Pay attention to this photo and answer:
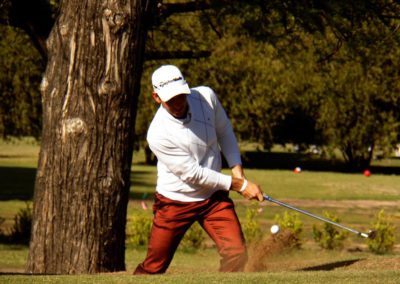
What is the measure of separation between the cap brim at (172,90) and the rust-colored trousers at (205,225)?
1.01 meters

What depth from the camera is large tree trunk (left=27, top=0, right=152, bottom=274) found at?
10156 millimetres

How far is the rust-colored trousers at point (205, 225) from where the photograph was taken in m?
9.09

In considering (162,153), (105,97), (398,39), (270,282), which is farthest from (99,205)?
(398,39)

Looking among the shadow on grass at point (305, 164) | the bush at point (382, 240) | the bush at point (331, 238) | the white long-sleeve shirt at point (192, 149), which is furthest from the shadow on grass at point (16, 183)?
the white long-sleeve shirt at point (192, 149)

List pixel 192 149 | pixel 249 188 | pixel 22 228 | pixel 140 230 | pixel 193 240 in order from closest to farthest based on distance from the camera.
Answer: pixel 192 149
pixel 249 188
pixel 193 240
pixel 140 230
pixel 22 228

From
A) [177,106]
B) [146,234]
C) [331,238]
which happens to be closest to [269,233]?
[331,238]

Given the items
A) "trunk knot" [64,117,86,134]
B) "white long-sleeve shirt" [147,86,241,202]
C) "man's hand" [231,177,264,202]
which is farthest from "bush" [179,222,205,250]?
"man's hand" [231,177,264,202]

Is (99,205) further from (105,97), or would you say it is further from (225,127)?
(225,127)

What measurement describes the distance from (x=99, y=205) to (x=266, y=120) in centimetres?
3789

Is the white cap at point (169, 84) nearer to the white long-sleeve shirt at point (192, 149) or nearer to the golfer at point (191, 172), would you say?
the golfer at point (191, 172)

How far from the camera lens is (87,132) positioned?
10.1 meters

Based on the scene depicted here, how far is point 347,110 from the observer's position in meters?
46.1

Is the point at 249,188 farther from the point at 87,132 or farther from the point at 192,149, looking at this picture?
the point at 87,132

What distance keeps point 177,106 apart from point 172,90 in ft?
0.59
